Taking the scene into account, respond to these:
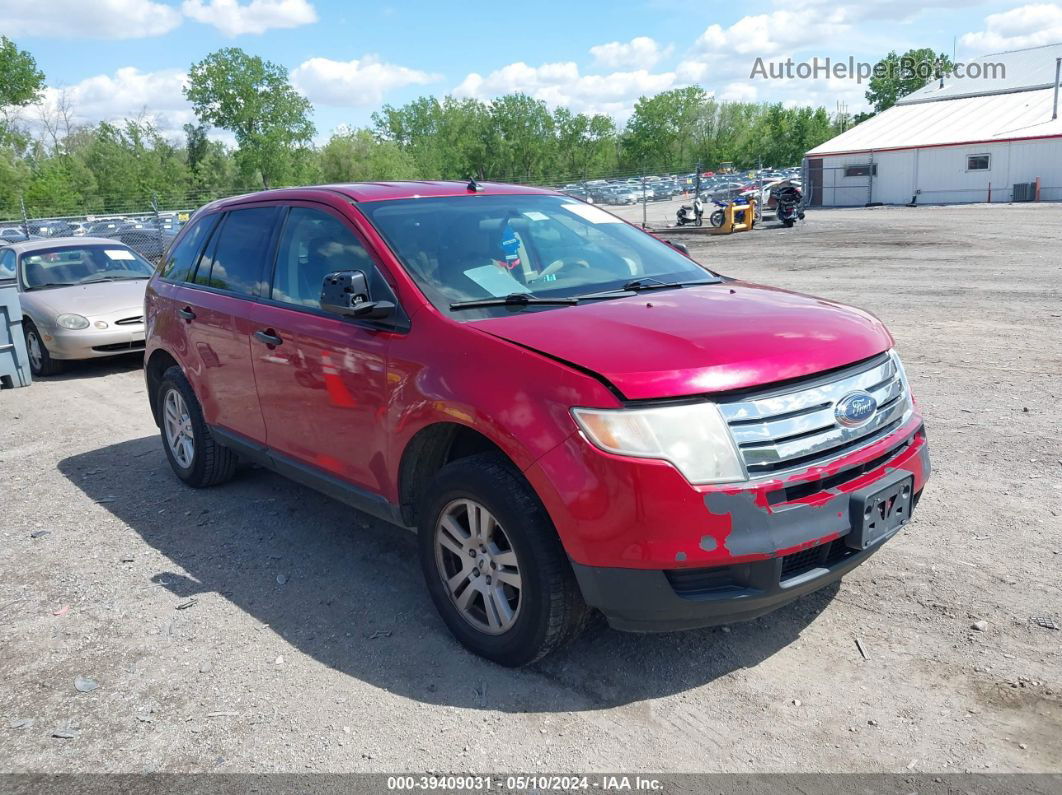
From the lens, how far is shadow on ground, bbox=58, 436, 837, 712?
3.39m

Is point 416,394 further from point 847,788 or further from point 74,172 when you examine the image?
point 74,172

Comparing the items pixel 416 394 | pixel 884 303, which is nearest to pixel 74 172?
pixel 884 303

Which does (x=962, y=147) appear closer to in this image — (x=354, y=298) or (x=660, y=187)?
(x=660, y=187)

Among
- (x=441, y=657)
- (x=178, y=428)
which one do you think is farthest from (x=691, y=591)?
(x=178, y=428)

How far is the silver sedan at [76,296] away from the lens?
10.1m

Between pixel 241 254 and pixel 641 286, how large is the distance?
2452 millimetres

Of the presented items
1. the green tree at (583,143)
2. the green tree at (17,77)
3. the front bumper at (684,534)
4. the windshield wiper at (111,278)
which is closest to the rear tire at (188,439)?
the front bumper at (684,534)

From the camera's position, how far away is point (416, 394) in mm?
3582

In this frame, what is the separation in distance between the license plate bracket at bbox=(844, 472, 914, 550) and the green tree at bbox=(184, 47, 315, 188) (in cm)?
7907

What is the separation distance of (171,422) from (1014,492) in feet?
17.6

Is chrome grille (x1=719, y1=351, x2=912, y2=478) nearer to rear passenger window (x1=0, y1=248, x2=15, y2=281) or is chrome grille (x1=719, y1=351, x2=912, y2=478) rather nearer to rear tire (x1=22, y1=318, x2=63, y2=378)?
rear tire (x1=22, y1=318, x2=63, y2=378)

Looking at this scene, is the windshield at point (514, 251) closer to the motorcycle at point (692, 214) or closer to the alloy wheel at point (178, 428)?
the alloy wheel at point (178, 428)

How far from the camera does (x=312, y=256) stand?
4.45 metres

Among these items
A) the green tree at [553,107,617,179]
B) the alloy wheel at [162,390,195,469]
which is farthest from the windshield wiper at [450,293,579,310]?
the green tree at [553,107,617,179]
